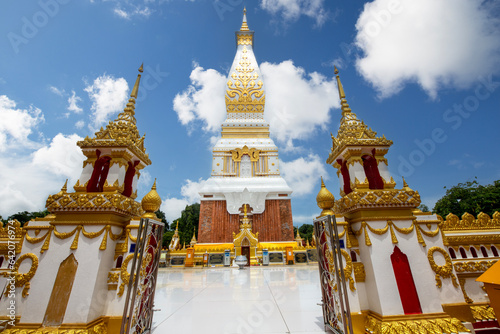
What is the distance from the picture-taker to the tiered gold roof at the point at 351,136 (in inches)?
187

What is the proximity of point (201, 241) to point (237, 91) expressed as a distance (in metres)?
17.8

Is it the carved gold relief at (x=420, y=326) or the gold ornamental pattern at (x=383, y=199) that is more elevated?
the gold ornamental pattern at (x=383, y=199)

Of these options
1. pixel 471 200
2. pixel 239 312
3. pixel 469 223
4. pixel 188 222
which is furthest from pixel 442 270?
pixel 188 222

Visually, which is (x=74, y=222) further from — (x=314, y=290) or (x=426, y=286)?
(x=314, y=290)

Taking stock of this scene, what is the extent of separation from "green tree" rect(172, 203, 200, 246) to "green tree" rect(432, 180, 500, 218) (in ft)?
117

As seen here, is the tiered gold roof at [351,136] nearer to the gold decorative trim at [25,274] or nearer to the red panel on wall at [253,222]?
the gold decorative trim at [25,274]

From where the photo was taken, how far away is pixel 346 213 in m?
4.45

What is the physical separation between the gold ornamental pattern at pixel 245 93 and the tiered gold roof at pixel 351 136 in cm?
2284

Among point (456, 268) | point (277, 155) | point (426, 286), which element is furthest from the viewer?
point (277, 155)

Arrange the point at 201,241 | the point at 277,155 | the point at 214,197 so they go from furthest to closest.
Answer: the point at 277,155, the point at 214,197, the point at 201,241

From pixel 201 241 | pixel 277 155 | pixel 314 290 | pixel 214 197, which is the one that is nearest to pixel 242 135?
pixel 277 155

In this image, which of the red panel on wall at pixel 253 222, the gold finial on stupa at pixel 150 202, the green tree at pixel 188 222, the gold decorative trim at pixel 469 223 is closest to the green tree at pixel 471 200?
the red panel on wall at pixel 253 222

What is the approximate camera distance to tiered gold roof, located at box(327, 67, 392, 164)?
474cm

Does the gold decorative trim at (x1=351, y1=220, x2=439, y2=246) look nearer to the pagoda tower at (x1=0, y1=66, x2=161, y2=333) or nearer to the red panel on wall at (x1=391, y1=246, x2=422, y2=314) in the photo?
the red panel on wall at (x1=391, y1=246, x2=422, y2=314)
